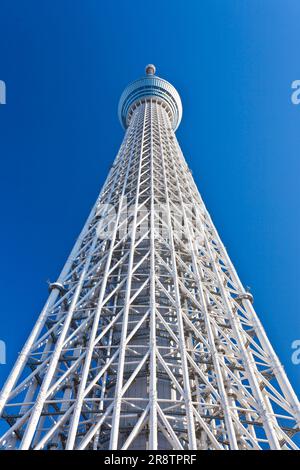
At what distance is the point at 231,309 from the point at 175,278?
3306 millimetres

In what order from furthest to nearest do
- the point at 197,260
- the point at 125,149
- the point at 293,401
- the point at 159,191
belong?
the point at 125,149
the point at 159,191
the point at 197,260
the point at 293,401

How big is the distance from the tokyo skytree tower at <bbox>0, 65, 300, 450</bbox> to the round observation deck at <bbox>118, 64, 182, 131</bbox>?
97.4 feet

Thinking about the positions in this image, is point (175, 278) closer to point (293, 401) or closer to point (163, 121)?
point (293, 401)

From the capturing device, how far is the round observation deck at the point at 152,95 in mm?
63844

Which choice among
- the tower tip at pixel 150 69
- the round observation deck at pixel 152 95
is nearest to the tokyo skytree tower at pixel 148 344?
the round observation deck at pixel 152 95

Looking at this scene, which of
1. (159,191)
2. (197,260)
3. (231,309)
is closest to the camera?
(231,309)

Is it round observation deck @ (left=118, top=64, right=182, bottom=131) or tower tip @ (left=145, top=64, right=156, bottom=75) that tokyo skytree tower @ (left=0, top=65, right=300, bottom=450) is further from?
tower tip @ (left=145, top=64, right=156, bottom=75)

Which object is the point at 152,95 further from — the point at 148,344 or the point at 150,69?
the point at 148,344

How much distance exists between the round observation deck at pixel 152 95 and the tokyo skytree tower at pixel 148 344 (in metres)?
29.7

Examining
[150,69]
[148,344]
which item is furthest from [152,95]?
[148,344]

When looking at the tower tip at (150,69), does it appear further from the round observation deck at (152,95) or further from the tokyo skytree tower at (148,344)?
the tokyo skytree tower at (148,344)

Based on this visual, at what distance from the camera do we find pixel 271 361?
18.9 meters
